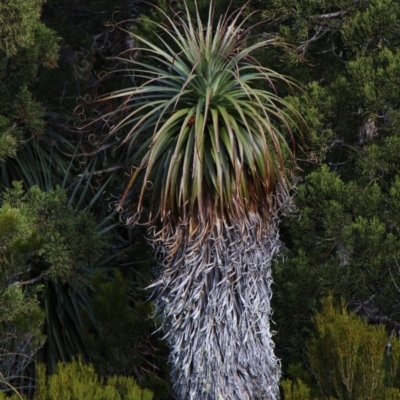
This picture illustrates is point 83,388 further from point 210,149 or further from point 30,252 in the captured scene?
point 210,149

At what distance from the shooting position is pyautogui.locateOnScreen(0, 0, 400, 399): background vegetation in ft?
17.6

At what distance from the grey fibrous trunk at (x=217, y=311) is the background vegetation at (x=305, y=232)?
1.09 ft

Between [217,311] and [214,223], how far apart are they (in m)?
0.50

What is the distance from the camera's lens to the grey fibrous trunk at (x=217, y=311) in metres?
4.65

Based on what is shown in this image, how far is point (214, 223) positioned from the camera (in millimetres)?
4621

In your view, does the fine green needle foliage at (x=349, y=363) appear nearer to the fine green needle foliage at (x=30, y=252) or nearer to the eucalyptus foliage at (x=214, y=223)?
the eucalyptus foliage at (x=214, y=223)

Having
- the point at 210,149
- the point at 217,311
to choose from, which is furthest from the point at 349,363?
the point at 210,149

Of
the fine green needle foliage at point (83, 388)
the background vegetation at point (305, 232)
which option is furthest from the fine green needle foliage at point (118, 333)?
the fine green needle foliage at point (83, 388)

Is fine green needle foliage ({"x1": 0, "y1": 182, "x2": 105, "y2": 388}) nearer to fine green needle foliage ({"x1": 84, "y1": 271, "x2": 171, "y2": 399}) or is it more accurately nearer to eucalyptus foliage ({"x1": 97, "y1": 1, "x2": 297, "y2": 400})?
fine green needle foliage ({"x1": 84, "y1": 271, "x2": 171, "y2": 399})

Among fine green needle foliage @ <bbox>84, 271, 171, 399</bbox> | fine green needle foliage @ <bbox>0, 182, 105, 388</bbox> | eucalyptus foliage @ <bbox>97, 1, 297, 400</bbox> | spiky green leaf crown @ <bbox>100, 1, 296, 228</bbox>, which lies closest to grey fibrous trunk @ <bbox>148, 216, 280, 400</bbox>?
eucalyptus foliage @ <bbox>97, 1, 297, 400</bbox>

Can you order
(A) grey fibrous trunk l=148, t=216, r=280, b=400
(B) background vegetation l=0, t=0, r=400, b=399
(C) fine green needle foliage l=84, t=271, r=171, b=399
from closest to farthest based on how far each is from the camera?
(A) grey fibrous trunk l=148, t=216, r=280, b=400 → (B) background vegetation l=0, t=0, r=400, b=399 → (C) fine green needle foliage l=84, t=271, r=171, b=399

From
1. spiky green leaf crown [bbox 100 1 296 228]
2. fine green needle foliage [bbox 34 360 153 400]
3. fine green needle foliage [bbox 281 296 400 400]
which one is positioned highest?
spiky green leaf crown [bbox 100 1 296 228]

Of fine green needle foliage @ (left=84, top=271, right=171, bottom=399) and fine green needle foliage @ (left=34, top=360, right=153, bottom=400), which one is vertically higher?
fine green needle foliage @ (left=84, top=271, right=171, bottom=399)

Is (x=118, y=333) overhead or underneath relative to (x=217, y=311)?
underneath
